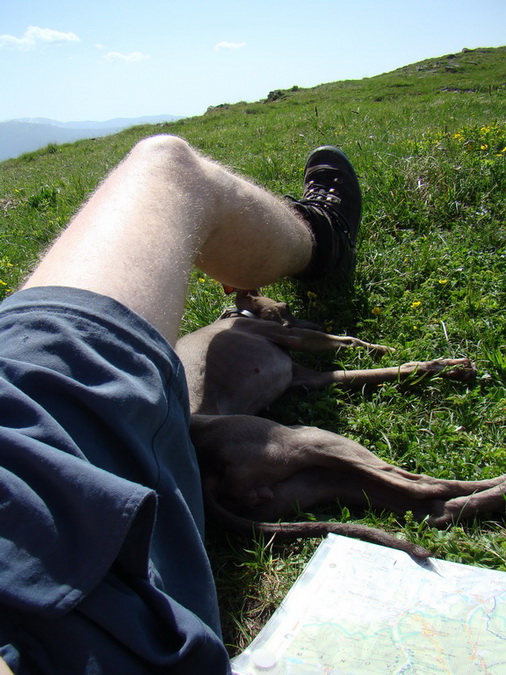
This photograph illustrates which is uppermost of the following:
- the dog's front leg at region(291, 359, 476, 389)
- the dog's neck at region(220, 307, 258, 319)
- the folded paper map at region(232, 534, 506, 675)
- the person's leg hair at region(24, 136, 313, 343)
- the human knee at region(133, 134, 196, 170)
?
the human knee at region(133, 134, 196, 170)

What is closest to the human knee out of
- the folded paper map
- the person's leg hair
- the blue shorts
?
the person's leg hair

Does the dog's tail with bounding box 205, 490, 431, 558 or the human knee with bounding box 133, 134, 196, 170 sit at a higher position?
the human knee with bounding box 133, 134, 196, 170

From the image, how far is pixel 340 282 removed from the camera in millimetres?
3459

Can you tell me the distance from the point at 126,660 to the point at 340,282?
2669mm

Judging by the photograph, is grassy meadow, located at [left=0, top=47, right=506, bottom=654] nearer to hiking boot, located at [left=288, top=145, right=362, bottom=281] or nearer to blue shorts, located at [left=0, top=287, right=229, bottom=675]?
hiking boot, located at [left=288, top=145, right=362, bottom=281]

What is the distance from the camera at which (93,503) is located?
108 cm

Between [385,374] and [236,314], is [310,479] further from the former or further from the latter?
[236,314]

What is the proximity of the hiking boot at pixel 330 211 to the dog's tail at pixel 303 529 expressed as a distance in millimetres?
1641

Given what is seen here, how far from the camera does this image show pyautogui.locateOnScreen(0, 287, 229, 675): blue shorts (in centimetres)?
101

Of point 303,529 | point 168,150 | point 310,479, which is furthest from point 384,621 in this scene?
point 168,150

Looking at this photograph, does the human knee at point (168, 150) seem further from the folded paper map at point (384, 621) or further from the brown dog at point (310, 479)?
the folded paper map at point (384, 621)

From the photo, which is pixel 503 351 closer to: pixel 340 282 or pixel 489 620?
pixel 340 282

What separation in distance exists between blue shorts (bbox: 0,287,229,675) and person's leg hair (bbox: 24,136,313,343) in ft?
0.62

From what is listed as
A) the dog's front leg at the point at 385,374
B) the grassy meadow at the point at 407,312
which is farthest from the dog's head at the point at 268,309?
the dog's front leg at the point at 385,374
